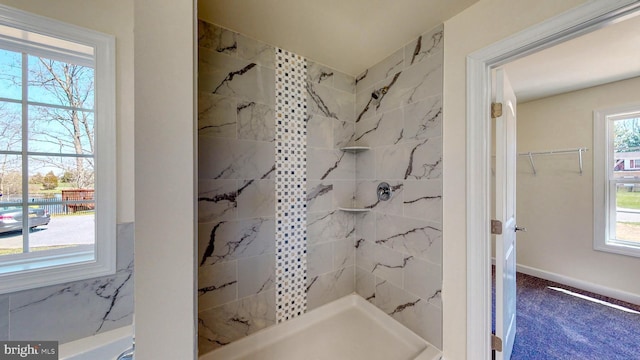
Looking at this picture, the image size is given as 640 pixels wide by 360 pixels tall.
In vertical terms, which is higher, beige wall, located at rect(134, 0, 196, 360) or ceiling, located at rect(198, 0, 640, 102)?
ceiling, located at rect(198, 0, 640, 102)

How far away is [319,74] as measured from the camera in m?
1.80

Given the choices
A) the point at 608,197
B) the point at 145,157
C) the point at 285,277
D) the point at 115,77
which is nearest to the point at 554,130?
the point at 608,197

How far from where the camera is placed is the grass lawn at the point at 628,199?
226cm

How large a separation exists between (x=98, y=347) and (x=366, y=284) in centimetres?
177

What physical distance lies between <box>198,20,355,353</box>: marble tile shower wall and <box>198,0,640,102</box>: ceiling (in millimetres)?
150

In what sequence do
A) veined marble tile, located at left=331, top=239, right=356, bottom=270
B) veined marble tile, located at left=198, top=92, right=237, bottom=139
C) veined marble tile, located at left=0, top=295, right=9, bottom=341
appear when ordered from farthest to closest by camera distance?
veined marble tile, located at left=331, top=239, right=356, bottom=270, veined marble tile, located at left=198, top=92, right=237, bottom=139, veined marble tile, located at left=0, top=295, right=9, bottom=341

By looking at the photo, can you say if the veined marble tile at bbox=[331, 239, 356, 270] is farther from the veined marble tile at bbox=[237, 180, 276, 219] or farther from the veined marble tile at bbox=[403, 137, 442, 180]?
the veined marble tile at bbox=[403, 137, 442, 180]

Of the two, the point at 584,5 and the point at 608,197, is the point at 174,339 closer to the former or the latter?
the point at 584,5

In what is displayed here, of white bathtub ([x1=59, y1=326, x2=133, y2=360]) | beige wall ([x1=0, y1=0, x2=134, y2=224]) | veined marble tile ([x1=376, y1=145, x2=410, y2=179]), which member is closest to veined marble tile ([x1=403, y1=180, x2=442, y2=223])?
veined marble tile ([x1=376, y1=145, x2=410, y2=179])

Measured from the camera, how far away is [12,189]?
1.04m

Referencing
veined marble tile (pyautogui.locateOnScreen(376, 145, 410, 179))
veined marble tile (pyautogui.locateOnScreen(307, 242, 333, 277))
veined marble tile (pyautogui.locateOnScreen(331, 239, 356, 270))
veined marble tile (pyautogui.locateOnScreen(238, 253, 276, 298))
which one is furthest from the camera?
veined marble tile (pyautogui.locateOnScreen(331, 239, 356, 270))

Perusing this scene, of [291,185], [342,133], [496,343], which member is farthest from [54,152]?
[496,343]

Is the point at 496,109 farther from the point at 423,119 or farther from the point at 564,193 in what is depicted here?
the point at 564,193

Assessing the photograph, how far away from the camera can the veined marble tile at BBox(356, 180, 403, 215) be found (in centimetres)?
162
